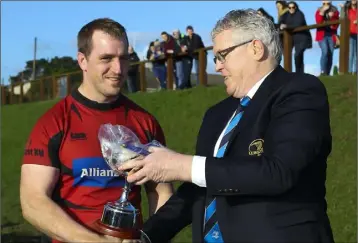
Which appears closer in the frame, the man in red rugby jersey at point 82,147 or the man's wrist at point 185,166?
the man's wrist at point 185,166

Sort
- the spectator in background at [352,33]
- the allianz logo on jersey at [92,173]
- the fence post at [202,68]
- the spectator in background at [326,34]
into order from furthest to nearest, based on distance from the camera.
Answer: the fence post at [202,68] → the spectator in background at [326,34] → the spectator in background at [352,33] → the allianz logo on jersey at [92,173]

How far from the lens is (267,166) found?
252cm

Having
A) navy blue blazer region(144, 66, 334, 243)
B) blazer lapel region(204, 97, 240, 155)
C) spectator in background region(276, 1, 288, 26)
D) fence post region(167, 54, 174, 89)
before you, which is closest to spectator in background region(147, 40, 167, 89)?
fence post region(167, 54, 174, 89)

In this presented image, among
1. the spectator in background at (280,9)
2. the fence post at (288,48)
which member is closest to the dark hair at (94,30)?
the spectator in background at (280,9)

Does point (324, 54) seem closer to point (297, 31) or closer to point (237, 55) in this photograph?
point (297, 31)

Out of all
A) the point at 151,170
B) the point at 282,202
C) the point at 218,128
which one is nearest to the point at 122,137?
the point at 151,170

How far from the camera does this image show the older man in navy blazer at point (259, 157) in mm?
2564

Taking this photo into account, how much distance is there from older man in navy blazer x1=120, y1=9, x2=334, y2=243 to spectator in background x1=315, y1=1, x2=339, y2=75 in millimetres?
10657

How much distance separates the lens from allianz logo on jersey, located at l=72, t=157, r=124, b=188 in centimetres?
345

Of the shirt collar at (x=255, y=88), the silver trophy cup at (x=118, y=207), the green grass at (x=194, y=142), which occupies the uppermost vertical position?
the shirt collar at (x=255, y=88)

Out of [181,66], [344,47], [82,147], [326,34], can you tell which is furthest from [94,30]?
[181,66]

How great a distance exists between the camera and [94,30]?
352cm

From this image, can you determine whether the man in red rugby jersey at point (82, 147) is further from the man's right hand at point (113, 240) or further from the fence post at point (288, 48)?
the fence post at point (288, 48)

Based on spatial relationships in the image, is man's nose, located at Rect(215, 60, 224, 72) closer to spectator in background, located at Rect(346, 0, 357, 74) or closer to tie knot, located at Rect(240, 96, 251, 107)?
tie knot, located at Rect(240, 96, 251, 107)
